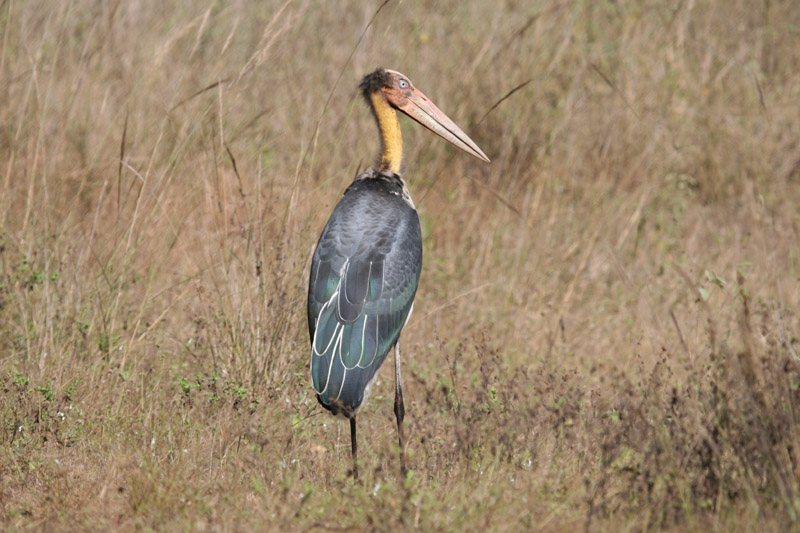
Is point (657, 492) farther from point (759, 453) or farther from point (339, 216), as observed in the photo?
point (339, 216)

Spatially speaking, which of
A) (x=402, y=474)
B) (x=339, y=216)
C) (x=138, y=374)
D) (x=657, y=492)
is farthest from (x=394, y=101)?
(x=657, y=492)

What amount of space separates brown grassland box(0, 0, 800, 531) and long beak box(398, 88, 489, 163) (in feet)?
1.31

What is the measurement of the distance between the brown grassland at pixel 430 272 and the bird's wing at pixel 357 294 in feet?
1.03

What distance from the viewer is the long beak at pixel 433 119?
15.9 feet

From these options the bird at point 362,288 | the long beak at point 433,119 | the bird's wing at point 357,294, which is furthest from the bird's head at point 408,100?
the bird's wing at point 357,294

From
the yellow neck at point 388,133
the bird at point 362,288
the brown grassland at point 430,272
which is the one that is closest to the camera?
the brown grassland at point 430,272

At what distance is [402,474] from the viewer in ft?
11.2

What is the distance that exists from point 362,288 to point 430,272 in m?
1.67

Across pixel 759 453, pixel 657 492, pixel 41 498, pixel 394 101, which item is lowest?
pixel 41 498

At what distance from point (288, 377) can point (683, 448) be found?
1.88 meters

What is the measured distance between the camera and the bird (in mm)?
3850

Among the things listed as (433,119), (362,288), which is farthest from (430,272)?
(362,288)

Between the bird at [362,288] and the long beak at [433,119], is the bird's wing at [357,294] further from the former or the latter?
the long beak at [433,119]

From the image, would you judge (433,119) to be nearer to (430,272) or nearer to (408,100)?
(408,100)
